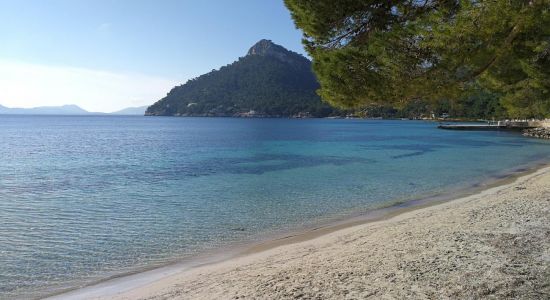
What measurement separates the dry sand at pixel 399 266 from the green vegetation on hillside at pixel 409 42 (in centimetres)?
323

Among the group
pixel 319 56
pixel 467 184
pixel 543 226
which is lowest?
pixel 467 184

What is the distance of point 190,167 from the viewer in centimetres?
3312

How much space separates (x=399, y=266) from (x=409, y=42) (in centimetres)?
452

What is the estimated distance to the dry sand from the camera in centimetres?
611

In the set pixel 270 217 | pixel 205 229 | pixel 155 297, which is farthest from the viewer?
pixel 270 217

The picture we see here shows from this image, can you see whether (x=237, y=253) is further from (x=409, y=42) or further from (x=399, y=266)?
(x=409, y=42)

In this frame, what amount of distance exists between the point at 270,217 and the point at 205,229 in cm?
286

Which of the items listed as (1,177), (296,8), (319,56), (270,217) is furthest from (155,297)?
(1,177)

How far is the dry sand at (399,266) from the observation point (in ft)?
20.1

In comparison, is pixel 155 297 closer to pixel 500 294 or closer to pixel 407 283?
pixel 407 283

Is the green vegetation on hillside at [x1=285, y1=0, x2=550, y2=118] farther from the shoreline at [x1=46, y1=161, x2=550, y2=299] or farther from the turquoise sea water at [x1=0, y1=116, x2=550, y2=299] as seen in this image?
the turquoise sea water at [x1=0, y1=116, x2=550, y2=299]

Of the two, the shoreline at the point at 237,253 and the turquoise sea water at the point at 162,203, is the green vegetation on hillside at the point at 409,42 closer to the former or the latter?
the shoreline at the point at 237,253

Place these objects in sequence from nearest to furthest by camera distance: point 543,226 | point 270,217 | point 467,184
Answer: point 543,226
point 270,217
point 467,184

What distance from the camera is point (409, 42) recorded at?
8.47 m
